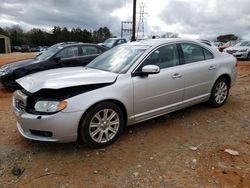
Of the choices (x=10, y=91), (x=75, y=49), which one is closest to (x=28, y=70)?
(x=10, y=91)

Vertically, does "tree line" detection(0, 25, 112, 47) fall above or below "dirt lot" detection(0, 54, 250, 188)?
above

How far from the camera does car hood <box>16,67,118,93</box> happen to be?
3873 mm

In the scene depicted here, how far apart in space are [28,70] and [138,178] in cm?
632

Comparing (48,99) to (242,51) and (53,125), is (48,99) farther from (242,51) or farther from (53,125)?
(242,51)

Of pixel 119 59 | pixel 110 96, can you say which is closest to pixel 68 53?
pixel 119 59

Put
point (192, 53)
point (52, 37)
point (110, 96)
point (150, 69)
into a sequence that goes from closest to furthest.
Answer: point (110, 96) → point (150, 69) → point (192, 53) → point (52, 37)

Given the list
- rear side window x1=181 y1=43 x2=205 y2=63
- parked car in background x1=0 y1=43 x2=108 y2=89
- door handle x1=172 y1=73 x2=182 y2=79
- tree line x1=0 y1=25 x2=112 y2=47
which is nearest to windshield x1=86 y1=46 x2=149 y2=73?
door handle x1=172 y1=73 x2=182 y2=79

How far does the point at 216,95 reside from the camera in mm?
5836

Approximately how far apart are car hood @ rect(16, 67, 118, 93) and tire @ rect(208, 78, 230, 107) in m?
2.44

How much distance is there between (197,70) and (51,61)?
5250 mm

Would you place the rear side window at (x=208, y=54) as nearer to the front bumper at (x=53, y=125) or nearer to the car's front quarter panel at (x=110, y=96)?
the car's front quarter panel at (x=110, y=96)

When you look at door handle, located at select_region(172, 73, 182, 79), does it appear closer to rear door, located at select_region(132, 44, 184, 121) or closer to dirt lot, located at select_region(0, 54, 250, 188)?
rear door, located at select_region(132, 44, 184, 121)

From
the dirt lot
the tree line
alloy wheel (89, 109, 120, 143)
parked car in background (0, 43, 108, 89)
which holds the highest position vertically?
the tree line

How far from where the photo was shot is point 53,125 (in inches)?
145
